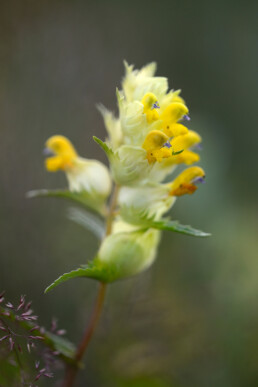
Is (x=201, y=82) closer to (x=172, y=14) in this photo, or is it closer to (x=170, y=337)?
(x=172, y=14)

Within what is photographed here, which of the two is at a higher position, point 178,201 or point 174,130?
point 178,201

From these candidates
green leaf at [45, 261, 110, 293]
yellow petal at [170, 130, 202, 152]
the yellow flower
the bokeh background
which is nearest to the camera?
green leaf at [45, 261, 110, 293]

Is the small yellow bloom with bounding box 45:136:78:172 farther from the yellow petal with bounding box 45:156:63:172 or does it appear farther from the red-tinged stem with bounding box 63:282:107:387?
the red-tinged stem with bounding box 63:282:107:387

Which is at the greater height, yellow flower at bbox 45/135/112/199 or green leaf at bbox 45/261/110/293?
yellow flower at bbox 45/135/112/199

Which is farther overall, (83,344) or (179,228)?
(83,344)

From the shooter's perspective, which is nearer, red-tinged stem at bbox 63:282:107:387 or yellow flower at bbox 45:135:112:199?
red-tinged stem at bbox 63:282:107:387

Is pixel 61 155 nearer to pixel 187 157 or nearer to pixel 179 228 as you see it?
pixel 187 157

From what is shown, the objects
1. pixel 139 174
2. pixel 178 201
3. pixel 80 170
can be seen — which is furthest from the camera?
pixel 178 201

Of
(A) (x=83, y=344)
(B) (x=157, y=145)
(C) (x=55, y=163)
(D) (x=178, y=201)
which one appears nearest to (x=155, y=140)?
(B) (x=157, y=145)

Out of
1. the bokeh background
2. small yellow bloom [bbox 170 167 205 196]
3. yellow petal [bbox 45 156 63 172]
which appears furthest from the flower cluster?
the bokeh background
